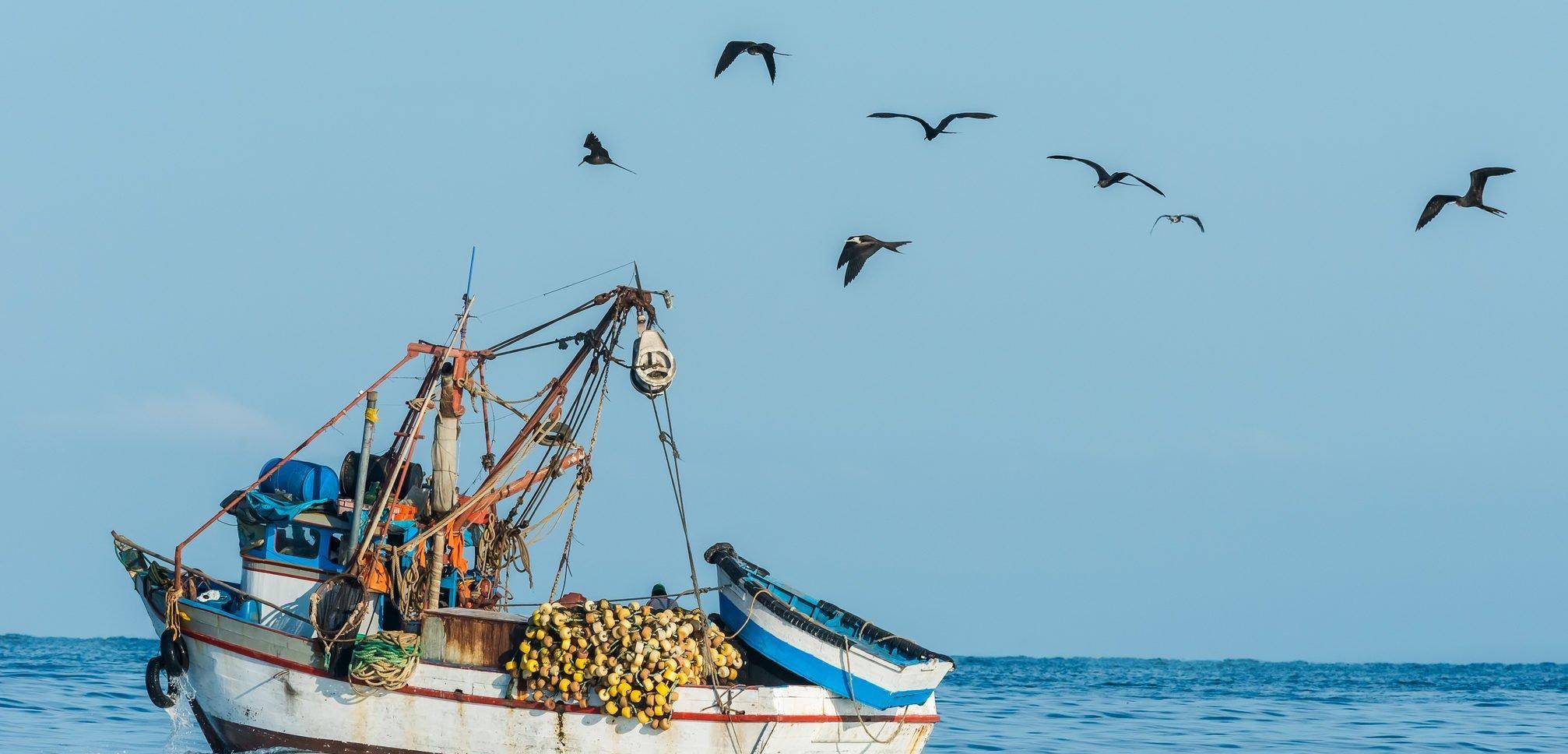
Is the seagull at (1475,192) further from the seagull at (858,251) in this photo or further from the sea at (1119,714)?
the sea at (1119,714)

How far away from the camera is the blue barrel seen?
20156mm

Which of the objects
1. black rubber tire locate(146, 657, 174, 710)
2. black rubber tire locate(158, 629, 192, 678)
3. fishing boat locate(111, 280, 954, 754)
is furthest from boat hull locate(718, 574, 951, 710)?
black rubber tire locate(146, 657, 174, 710)

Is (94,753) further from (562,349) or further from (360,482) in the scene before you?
(562,349)

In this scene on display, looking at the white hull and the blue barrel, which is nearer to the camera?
the white hull

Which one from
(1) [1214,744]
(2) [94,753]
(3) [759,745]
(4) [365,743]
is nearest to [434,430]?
(4) [365,743]

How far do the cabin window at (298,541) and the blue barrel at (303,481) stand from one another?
0.42 meters

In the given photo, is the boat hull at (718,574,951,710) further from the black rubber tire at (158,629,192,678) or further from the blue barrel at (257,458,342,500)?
the black rubber tire at (158,629,192,678)

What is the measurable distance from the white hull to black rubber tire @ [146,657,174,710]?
1.22 m

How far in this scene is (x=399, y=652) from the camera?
18625mm

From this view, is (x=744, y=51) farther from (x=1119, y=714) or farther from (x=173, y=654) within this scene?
(x=1119, y=714)

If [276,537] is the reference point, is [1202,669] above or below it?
below

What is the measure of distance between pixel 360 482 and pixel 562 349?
3.32 meters

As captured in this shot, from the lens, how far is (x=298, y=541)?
2016 cm

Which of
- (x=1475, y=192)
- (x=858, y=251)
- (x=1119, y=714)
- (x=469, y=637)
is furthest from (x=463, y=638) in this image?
(x=1119, y=714)
